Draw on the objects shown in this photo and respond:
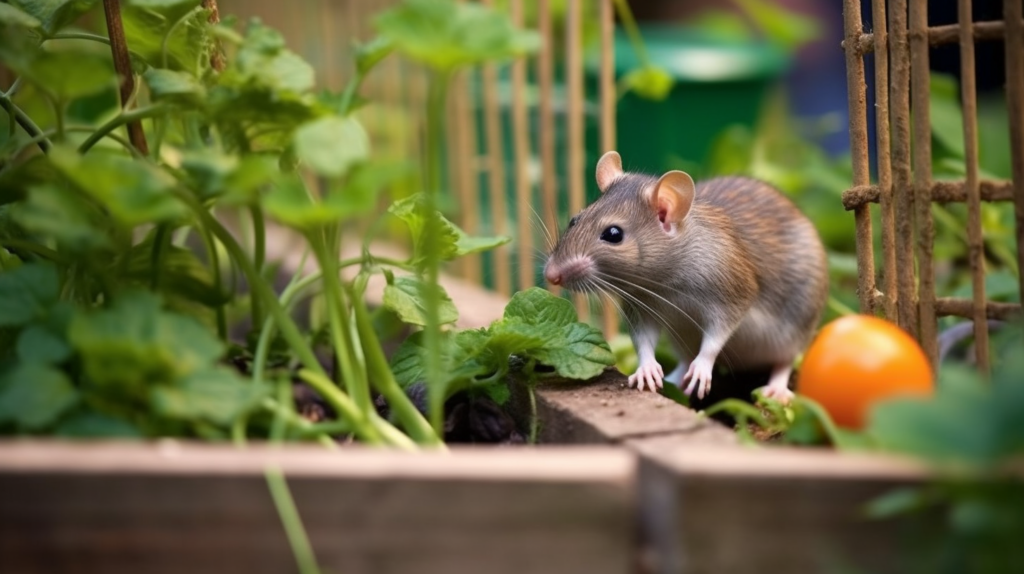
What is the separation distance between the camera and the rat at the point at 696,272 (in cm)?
277

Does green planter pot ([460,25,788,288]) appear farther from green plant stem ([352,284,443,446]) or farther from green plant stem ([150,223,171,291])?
green plant stem ([352,284,443,446])

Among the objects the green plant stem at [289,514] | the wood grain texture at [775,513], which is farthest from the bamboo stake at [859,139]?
the green plant stem at [289,514]

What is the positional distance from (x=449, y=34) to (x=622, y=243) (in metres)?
1.29

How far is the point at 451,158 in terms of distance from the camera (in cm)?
536

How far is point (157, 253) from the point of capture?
2223mm

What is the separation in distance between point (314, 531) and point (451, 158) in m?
3.92

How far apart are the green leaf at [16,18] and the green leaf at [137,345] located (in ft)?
2.12

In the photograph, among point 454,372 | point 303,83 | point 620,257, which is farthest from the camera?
point 620,257

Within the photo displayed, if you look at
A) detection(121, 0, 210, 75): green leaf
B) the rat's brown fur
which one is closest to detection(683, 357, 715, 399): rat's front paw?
the rat's brown fur

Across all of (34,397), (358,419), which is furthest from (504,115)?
(34,397)

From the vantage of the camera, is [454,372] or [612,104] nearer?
[454,372]

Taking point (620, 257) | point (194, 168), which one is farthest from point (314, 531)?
point (620, 257)

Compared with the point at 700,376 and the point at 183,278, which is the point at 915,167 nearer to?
the point at 700,376

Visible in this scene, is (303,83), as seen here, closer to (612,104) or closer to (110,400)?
(110,400)
